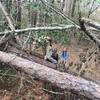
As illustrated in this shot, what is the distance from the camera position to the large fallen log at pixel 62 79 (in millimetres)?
2646

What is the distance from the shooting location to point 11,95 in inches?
226

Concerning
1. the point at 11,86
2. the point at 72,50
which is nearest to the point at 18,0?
the point at 11,86

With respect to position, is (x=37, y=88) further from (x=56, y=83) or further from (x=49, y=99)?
(x=56, y=83)

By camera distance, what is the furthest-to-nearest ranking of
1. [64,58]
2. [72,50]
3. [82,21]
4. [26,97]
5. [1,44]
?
[72,50] → [26,97] → [64,58] → [1,44] → [82,21]

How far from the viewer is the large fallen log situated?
2.65 meters

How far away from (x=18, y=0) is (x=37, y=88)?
93.8 inches

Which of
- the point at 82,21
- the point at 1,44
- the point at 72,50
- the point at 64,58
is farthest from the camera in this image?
the point at 72,50

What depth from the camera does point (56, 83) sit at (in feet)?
9.44

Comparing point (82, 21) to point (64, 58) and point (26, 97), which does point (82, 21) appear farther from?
→ point (26, 97)

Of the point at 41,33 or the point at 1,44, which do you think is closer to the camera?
the point at 1,44

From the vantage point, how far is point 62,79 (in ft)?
9.44

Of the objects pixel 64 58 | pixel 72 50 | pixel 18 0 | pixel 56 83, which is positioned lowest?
pixel 72 50

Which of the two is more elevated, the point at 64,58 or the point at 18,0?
the point at 18,0

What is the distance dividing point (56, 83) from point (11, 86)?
326 centimetres
